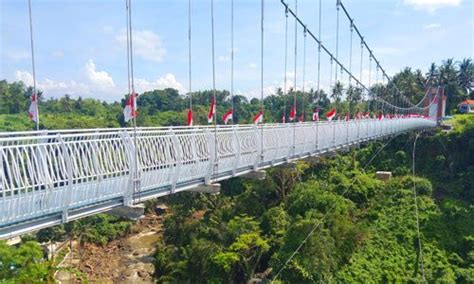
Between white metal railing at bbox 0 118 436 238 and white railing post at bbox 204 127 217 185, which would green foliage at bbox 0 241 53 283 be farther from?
white railing post at bbox 204 127 217 185

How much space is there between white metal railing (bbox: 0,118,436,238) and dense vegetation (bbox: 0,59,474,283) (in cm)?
371

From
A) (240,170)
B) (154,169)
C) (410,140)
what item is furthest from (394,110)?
(154,169)

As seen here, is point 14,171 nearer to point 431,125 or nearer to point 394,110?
point 431,125

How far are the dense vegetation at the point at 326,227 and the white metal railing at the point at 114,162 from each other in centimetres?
371

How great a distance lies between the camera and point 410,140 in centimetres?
2981

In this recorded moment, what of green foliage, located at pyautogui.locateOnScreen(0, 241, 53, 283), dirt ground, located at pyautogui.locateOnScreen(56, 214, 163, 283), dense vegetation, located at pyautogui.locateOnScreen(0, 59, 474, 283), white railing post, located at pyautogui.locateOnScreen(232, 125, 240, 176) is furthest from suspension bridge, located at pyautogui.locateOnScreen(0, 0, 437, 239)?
dirt ground, located at pyautogui.locateOnScreen(56, 214, 163, 283)

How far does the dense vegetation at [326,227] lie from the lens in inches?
572

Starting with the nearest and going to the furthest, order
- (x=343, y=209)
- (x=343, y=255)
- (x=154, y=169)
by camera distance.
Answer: (x=154, y=169), (x=343, y=255), (x=343, y=209)

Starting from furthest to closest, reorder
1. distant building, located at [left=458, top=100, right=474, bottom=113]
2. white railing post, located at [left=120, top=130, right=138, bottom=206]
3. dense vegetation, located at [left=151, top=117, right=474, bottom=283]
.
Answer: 1. distant building, located at [left=458, top=100, right=474, bottom=113]
2. dense vegetation, located at [left=151, top=117, right=474, bottom=283]
3. white railing post, located at [left=120, top=130, right=138, bottom=206]

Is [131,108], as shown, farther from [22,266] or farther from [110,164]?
[22,266]

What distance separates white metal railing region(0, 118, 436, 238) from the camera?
183 inches

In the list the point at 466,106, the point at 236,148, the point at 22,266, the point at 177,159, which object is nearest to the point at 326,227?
the point at 236,148

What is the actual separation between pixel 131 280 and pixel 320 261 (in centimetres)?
1053

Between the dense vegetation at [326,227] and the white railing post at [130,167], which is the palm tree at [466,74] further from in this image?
the white railing post at [130,167]
